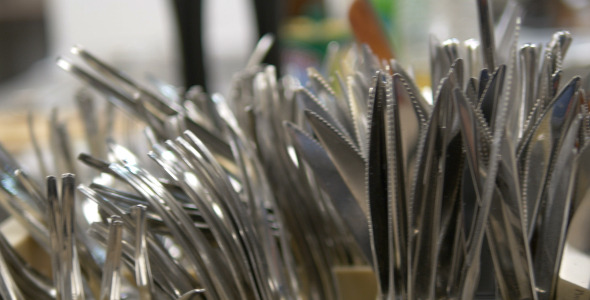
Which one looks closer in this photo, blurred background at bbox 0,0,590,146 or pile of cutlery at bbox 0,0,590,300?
pile of cutlery at bbox 0,0,590,300

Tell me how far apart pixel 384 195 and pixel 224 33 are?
1.09m

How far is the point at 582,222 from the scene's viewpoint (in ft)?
0.47

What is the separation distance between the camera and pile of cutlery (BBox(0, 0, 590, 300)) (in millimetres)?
137

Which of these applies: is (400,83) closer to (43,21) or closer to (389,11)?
(389,11)

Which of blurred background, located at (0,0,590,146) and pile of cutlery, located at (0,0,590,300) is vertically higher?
blurred background, located at (0,0,590,146)

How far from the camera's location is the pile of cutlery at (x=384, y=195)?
0.45 ft

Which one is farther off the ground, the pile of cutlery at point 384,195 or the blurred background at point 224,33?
the blurred background at point 224,33

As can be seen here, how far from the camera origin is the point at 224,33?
1203 millimetres

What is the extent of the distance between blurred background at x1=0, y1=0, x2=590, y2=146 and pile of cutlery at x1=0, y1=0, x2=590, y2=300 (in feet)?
0.16

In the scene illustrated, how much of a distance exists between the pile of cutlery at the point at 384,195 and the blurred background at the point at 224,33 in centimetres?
5

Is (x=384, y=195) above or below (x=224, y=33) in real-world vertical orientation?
below

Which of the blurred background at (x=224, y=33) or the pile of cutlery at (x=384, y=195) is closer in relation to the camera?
the pile of cutlery at (x=384, y=195)

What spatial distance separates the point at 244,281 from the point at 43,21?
2137 mm

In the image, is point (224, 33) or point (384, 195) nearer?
point (384, 195)
